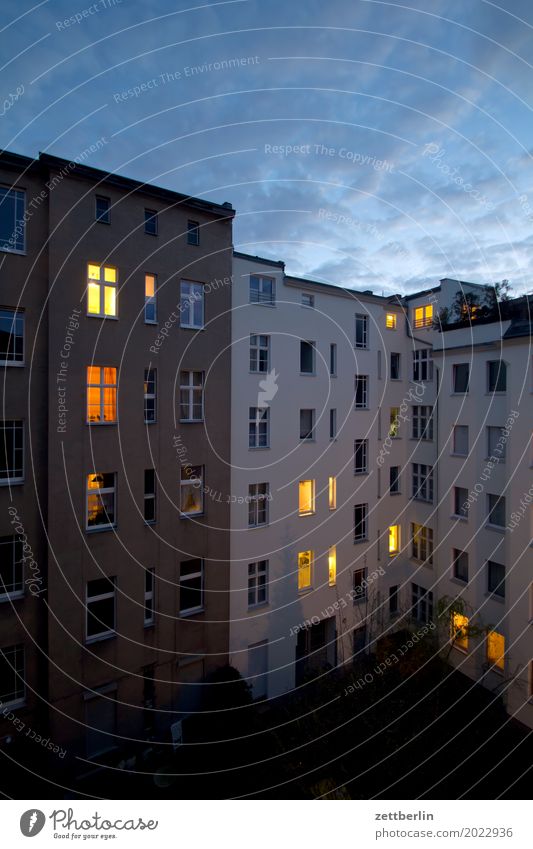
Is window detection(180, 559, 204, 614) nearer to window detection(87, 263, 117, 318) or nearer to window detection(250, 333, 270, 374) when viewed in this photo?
window detection(250, 333, 270, 374)

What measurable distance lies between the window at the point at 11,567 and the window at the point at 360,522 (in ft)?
25.2

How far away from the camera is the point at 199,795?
7.05 m

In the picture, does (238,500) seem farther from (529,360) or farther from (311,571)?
(529,360)

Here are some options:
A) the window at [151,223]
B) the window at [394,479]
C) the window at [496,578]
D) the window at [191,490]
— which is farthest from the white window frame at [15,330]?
the window at [496,578]

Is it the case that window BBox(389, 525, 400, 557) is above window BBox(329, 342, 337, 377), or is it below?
below

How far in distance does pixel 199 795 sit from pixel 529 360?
376 inches

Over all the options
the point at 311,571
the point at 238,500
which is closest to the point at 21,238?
the point at 238,500

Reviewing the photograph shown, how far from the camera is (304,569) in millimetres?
11109

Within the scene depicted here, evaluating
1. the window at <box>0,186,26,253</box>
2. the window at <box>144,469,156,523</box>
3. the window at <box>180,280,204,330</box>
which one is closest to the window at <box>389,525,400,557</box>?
the window at <box>144,469,156,523</box>

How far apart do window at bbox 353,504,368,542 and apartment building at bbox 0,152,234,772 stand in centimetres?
392

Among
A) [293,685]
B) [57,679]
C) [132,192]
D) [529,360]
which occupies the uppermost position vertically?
[132,192]

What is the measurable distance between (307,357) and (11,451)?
662 centimetres

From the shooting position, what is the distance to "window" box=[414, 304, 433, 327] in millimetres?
12758

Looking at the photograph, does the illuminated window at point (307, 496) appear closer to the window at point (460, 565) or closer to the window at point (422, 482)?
the window at point (422, 482)
